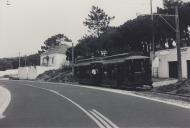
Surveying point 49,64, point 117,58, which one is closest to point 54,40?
point 49,64

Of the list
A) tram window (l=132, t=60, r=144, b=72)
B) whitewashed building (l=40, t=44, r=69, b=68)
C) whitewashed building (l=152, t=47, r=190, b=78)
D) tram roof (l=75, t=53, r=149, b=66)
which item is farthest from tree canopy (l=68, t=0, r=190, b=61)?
whitewashed building (l=40, t=44, r=69, b=68)

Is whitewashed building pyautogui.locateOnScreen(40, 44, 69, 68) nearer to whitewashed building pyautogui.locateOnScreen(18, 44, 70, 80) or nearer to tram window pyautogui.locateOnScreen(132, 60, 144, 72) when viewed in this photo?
whitewashed building pyautogui.locateOnScreen(18, 44, 70, 80)

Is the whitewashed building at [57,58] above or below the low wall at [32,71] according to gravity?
above

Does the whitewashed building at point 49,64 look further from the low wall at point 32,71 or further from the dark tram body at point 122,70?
the dark tram body at point 122,70

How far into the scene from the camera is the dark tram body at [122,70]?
39.0m

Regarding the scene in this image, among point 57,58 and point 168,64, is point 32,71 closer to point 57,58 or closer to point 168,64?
point 57,58

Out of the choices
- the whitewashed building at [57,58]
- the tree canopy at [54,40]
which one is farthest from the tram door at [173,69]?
the tree canopy at [54,40]

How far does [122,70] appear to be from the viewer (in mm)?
40844

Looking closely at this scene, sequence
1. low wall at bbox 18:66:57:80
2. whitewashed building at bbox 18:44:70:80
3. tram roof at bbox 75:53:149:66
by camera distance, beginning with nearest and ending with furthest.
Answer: tram roof at bbox 75:53:149:66 → low wall at bbox 18:66:57:80 → whitewashed building at bbox 18:44:70:80

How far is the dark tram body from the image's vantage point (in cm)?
3903

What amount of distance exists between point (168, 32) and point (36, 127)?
59455 millimetres

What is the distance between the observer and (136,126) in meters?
13.7

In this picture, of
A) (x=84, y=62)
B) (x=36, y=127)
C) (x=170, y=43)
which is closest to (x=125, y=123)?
(x=36, y=127)

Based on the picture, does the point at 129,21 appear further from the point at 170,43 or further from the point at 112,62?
the point at 112,62
